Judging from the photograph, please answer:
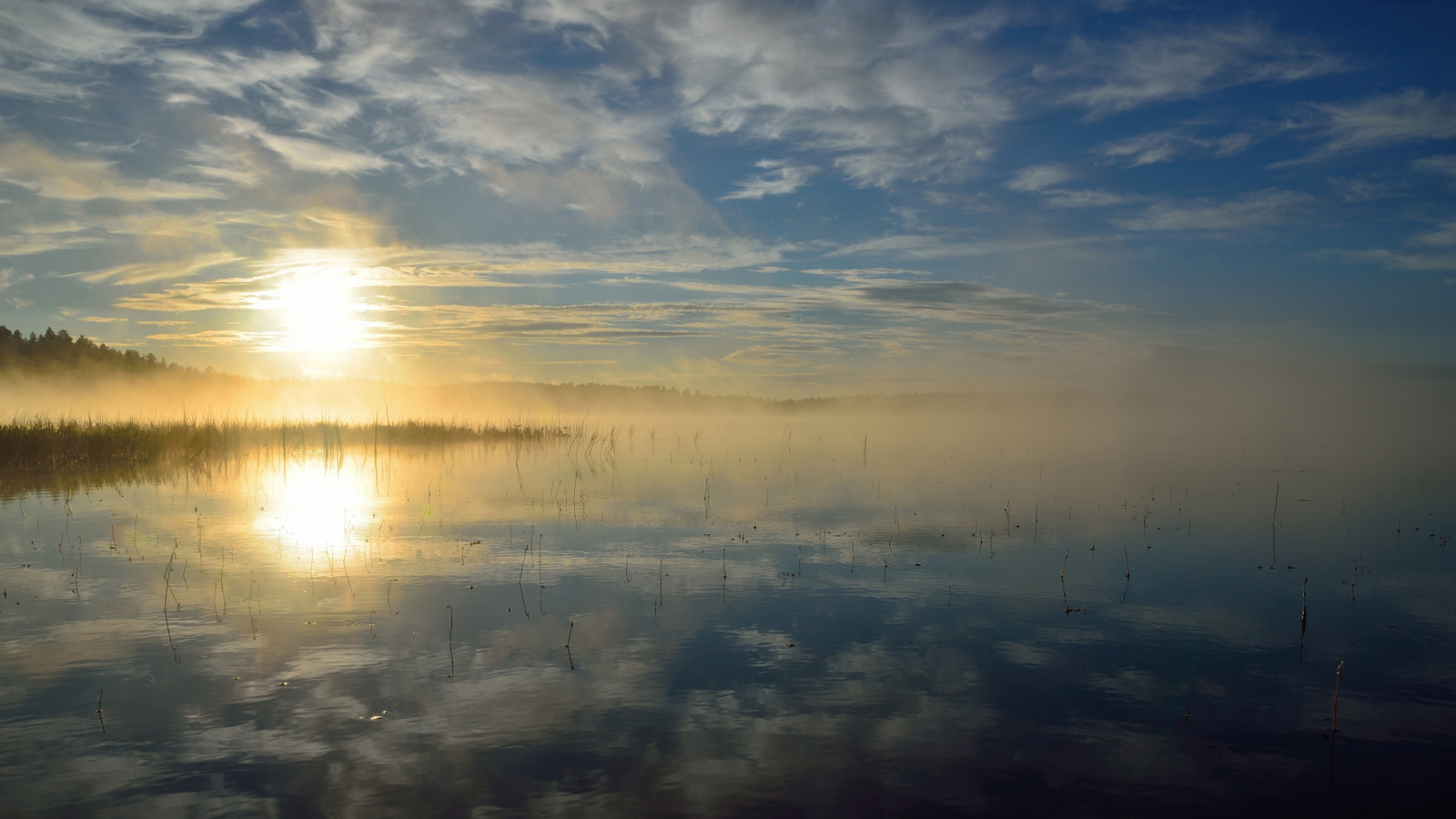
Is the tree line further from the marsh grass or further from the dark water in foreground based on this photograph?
the dark water in foreground

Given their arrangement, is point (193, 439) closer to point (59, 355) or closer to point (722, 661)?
point (722, 661)

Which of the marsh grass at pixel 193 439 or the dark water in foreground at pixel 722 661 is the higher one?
the marsh grass at pixel 193 439

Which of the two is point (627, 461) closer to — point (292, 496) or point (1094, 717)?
point (292, 496)

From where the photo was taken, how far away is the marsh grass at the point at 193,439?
110ft

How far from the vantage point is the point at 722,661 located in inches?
404

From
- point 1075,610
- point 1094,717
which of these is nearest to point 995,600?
point 1075,610

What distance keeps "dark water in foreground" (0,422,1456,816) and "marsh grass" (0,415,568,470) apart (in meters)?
14.4

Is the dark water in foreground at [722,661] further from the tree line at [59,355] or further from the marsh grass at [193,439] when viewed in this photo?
the tree line at [59,355]

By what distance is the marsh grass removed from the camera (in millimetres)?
33469

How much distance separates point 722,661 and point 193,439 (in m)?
37.7

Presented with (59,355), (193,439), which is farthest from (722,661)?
(59,355)

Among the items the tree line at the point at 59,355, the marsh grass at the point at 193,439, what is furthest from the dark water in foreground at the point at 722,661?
the tree line at the point at 59,355

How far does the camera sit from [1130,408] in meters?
121

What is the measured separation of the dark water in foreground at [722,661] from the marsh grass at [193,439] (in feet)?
47.2
